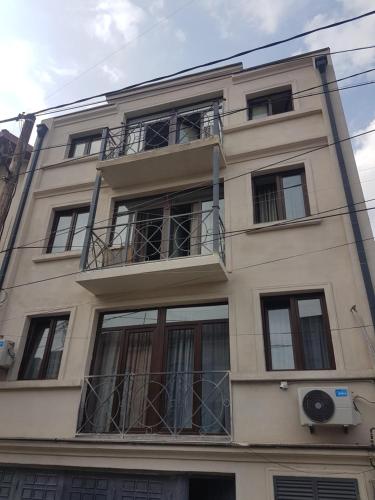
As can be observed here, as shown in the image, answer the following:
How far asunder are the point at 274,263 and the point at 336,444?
304cm

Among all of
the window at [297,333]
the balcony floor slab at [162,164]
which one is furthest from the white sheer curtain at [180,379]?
the balcony floor slab at [162,164]

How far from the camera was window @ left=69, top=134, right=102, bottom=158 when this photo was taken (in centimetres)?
1076

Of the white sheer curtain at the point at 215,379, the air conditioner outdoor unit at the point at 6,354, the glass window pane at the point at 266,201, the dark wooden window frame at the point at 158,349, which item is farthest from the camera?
the glass window pane at the point at 266,201

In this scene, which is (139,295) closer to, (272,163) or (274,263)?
(274,263)

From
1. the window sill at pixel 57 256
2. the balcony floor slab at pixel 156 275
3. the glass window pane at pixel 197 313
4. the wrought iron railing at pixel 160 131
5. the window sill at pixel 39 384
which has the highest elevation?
the wrought iron railing at pixel 160 131

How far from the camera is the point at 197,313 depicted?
7.40m

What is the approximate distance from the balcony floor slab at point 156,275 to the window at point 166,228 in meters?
0.78

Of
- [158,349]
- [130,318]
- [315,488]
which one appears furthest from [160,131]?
[315,488]

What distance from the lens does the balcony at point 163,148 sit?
851cm

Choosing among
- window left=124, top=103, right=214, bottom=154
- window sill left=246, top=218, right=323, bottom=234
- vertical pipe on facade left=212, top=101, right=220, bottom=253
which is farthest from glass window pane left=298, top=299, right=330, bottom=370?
window left=124, top=103, right=214, bottom=154

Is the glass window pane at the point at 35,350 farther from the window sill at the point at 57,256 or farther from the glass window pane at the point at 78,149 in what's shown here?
the glass window pane at the point at 78,149

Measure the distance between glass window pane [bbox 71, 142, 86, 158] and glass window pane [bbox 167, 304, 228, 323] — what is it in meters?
5.70

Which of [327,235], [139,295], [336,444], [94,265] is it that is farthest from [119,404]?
[327,235]

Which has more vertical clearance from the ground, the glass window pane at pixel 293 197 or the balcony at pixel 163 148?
the balcony at pixel 163 148
